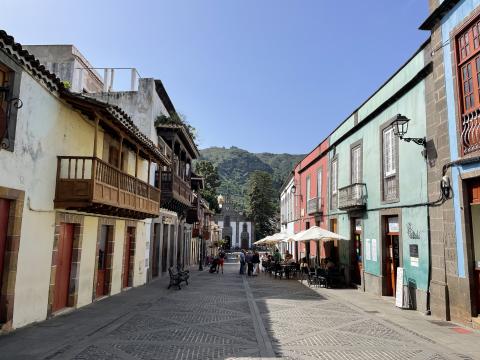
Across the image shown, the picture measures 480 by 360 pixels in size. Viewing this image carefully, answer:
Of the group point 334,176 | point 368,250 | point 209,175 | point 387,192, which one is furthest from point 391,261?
point 209,175

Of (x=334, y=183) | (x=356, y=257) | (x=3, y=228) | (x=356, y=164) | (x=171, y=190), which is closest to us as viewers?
(x=3, y=228)

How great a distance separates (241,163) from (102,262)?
137513 mm

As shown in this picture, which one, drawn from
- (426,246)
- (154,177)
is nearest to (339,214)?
(426,246)

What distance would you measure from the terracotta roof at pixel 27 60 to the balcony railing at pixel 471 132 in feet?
30.6

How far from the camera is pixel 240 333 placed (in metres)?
7.69

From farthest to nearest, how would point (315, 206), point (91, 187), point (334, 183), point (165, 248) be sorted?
point (315, 206) < point (165, 248) < point (334, 183) < point (91, 187)

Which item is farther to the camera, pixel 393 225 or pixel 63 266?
pixel 393 225

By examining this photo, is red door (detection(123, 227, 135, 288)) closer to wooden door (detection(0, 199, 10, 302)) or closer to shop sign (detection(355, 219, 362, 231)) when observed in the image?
wooden door (detection(0, 199, 10, 302))

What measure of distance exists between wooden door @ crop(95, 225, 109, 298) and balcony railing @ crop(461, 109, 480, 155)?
1066cm

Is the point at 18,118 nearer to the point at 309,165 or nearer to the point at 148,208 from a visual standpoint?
the point at 148,208

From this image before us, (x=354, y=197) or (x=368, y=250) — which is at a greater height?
(x=354, y=197)

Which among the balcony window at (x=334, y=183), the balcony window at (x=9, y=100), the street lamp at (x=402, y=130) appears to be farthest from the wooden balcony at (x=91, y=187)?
the balcony window at (x=334, y=183)

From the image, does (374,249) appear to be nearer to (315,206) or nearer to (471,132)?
(471,132)

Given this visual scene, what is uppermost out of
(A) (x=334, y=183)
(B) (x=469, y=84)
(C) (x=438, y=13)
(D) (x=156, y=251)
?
(C) (x=438, y=13)
